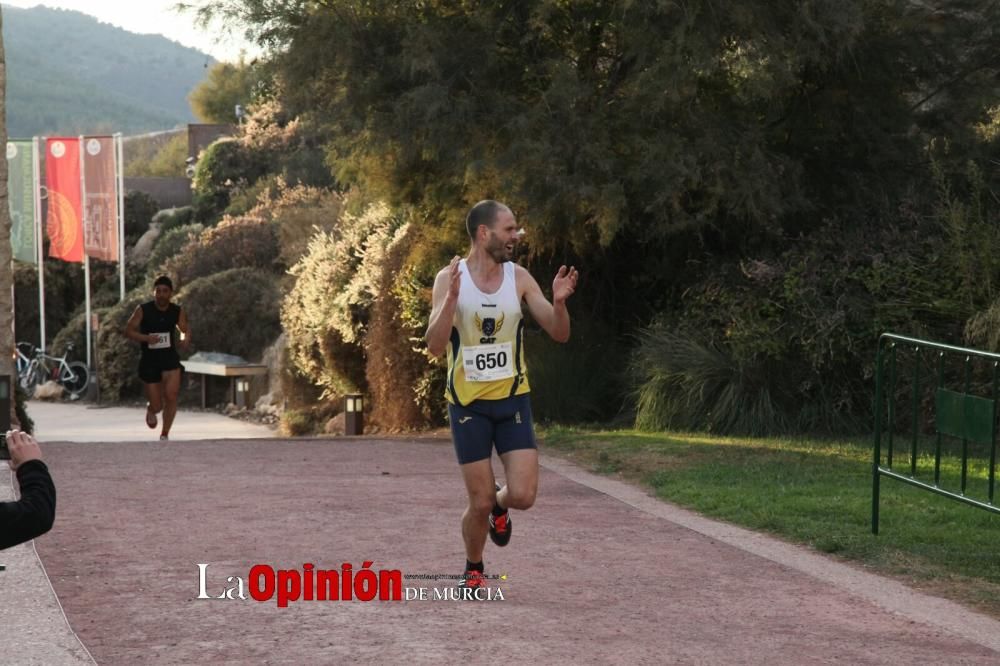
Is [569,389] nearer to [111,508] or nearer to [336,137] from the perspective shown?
[336,137]

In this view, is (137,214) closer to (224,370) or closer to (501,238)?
(224,370)

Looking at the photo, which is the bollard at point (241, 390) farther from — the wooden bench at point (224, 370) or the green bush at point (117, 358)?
the green bush at point (117, 358)

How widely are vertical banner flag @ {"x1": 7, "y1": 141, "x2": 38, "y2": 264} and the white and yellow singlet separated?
29.8m

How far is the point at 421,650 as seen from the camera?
627cm

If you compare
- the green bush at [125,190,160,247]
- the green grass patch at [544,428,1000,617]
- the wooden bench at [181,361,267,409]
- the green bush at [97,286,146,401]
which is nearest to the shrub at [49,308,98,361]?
the green bush at [97,286,146,401]

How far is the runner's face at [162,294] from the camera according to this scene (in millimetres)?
16281

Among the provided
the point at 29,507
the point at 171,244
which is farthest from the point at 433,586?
the point at 171,244

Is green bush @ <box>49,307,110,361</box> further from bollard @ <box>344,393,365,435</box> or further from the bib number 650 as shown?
the bib number 650

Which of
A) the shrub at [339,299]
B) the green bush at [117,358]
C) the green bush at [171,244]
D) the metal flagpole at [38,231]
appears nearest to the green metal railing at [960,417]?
the shrub at [339,299]

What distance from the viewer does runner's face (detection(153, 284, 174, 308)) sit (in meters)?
16.3

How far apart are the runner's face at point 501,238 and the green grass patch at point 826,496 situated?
293 cm

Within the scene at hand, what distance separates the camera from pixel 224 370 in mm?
31578

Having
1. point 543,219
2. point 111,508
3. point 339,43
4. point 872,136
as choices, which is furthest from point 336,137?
point 111,508

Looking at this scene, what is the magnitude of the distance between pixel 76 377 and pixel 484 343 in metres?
29.9
